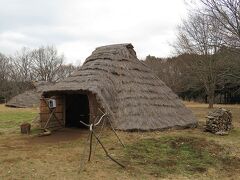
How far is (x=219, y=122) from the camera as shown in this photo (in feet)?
47.5

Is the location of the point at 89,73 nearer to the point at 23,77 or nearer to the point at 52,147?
the point at 52,147

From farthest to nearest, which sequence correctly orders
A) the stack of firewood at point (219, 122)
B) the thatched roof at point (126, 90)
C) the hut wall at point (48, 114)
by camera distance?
the hut wall at point (48, 114)
the stack of firewood at point (219, 122)
the thatched roof at point (126, 90)

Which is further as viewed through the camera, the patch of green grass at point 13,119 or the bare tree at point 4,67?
the bare tree at point 4,67

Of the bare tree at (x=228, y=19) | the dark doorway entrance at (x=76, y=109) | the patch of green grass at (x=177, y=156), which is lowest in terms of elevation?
the patch of green grass at (x=177, y=156)

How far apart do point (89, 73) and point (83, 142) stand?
13.5 feet

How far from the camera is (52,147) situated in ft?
38.1

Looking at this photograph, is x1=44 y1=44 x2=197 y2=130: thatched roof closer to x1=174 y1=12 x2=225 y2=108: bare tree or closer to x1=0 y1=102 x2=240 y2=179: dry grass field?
x1=0 y1=102 x2=240 y2=179: dry grass field

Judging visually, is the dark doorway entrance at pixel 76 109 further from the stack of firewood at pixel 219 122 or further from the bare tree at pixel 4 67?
the bare tree at pixel 4 67

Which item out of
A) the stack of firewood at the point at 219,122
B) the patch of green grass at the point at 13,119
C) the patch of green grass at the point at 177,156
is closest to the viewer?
the patch of green grass at the point at 177,156

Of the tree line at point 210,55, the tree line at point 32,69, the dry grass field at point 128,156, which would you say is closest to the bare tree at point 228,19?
the tree line at point 210,55

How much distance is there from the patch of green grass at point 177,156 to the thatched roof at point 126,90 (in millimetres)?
2030

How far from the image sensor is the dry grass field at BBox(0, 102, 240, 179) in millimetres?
8594

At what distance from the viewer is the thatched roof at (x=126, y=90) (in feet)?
46.5

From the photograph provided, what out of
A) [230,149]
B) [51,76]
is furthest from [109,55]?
[51,76]
